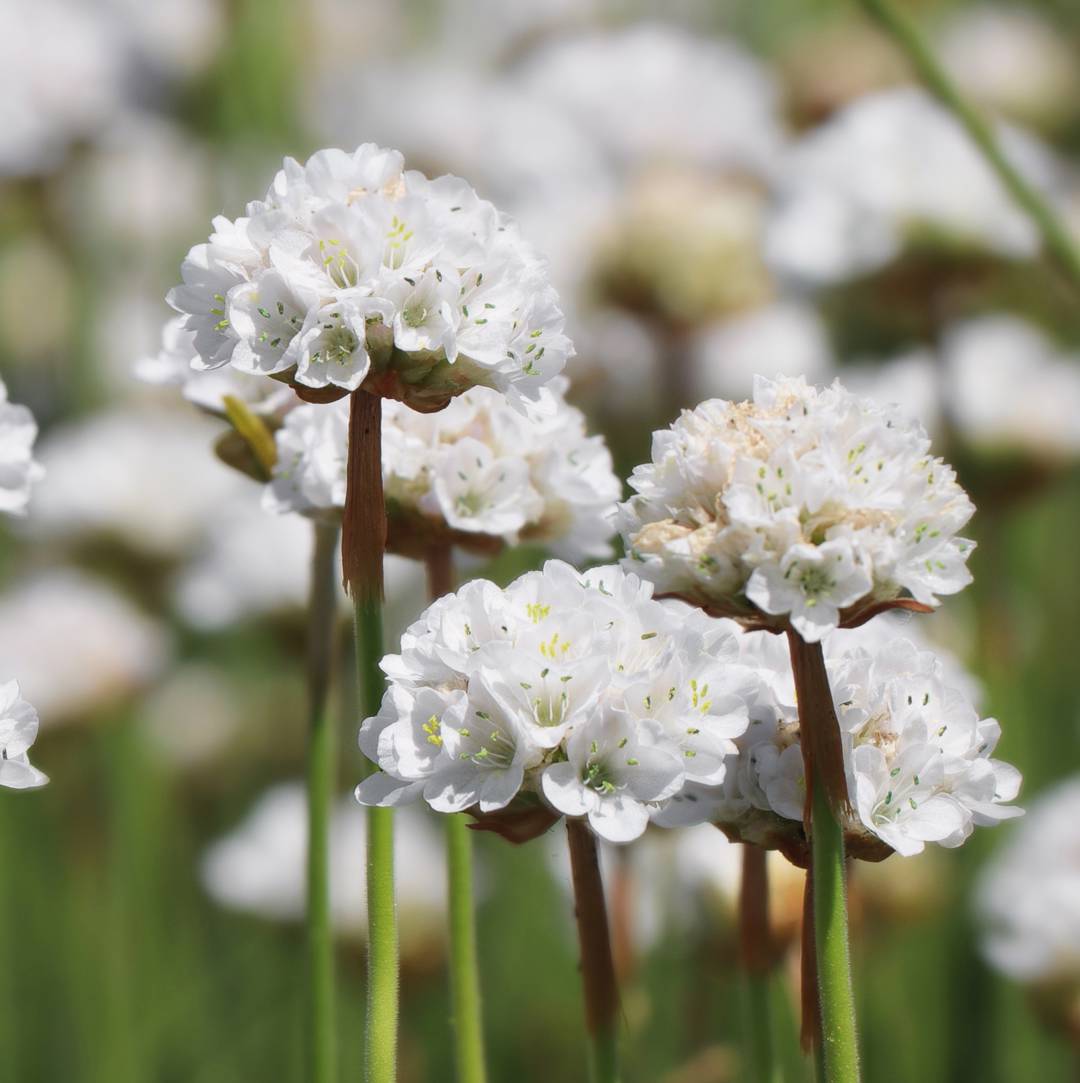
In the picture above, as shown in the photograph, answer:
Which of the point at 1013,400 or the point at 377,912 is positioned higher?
the point at 1013,400

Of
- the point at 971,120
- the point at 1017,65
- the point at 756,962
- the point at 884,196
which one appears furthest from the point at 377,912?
the point at 1017,65

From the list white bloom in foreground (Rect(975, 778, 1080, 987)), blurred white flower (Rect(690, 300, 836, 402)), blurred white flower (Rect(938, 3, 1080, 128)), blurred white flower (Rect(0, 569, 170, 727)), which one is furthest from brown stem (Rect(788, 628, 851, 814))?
blurred white flower (Rect(938, 3, 1080, 128))

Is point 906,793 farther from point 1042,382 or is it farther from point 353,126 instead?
point 353,126

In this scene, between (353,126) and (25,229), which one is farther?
(353,126)

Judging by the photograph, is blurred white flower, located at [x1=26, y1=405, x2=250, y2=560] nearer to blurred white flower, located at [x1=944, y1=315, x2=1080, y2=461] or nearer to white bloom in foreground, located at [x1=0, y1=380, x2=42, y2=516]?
blurred white flower, located at [x1=944, y1=315, x2=1080, y2=461]

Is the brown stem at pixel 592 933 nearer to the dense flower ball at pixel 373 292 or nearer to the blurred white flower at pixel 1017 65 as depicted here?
the dense flower ball at pixel 373 292

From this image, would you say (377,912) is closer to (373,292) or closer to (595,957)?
(595,957)

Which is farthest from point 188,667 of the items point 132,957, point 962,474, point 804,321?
point 962,474
